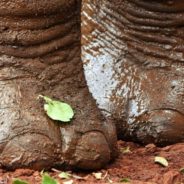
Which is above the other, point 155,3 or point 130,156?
point 155,3

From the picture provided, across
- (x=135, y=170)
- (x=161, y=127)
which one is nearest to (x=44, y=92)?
(x=135, y=170)

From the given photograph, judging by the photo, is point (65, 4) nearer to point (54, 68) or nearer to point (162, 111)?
point (54, 68)

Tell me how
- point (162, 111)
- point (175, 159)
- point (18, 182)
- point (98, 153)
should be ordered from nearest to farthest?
point (18, 182), point (98, 153), point (175, 159), point (162, 111)

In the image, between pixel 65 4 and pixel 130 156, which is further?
pixel 130 156

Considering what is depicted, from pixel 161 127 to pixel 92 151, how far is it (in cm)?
40

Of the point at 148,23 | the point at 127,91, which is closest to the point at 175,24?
the point at 148,23

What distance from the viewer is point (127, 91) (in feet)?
7.96

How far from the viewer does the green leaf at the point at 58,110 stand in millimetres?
1987

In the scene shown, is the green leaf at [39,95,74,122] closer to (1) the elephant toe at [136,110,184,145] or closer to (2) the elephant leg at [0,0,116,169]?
(2) the elephant leg at [0,0,116,169]

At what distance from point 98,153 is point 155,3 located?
2.28 feet

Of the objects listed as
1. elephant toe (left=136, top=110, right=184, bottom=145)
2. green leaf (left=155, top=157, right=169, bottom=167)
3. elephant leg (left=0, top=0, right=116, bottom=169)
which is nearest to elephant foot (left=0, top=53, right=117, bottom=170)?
elephant leg (left=0, top=0, right=116, bottom=169)

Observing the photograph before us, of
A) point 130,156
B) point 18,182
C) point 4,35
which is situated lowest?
point 130,156

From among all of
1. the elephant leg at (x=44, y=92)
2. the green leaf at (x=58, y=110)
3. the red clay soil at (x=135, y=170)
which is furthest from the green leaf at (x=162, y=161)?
the green leaf at (x=58, y=110)

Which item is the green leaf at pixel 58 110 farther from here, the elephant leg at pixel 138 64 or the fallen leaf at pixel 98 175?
the elephant leg at pixel 138 64
